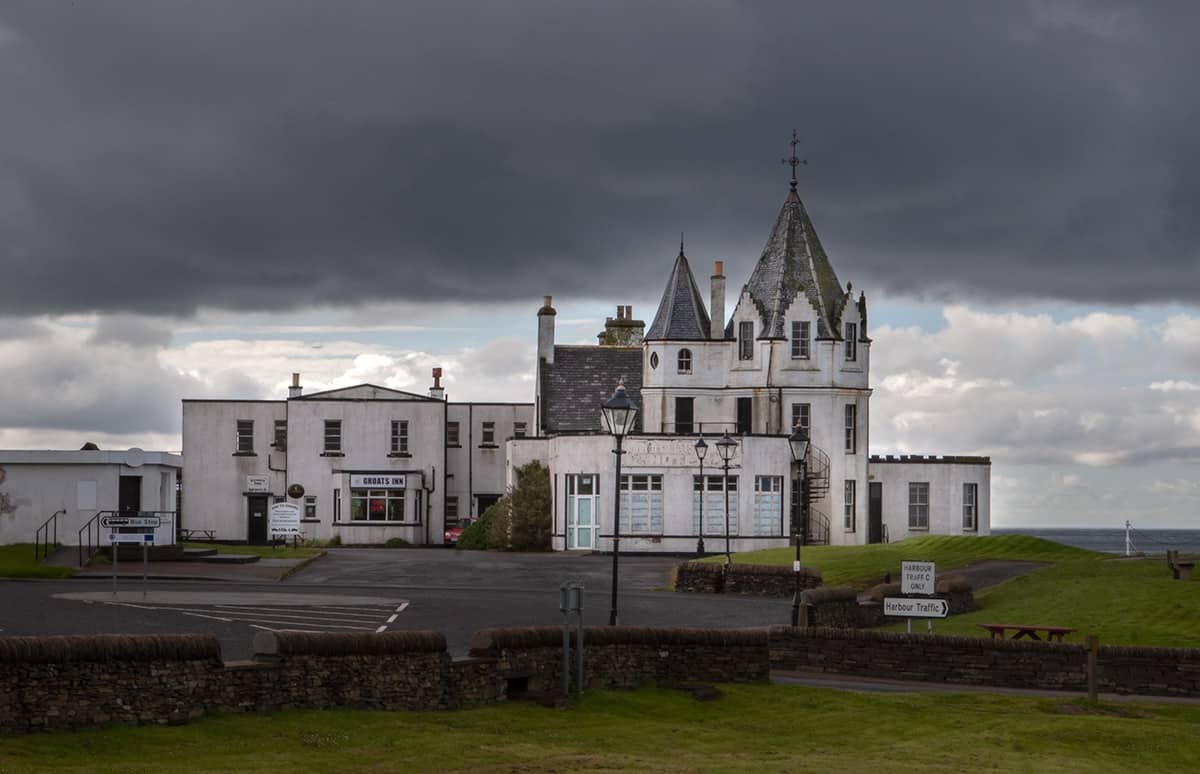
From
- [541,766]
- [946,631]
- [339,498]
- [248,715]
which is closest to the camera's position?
[541,766]

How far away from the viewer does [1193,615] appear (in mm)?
33188

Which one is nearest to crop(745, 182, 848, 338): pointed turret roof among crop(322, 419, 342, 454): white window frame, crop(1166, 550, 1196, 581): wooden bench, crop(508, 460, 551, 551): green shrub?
crop(508, 460, 551, 551): green shrub

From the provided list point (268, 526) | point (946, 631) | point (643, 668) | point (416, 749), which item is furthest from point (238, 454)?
point (416, 749)

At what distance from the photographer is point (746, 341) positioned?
232 ft

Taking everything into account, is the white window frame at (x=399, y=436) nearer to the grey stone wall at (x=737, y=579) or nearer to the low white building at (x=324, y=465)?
the low white building at (x=324, y=465)

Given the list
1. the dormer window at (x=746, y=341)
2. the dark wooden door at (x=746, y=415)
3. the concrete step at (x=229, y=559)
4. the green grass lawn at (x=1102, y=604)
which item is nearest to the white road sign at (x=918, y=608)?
the green grass lawn at (x=1102, y=604)

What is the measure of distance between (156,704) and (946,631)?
771 inches

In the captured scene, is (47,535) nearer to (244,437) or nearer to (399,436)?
(244,437)

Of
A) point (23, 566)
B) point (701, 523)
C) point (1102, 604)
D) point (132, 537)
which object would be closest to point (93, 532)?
point (23, 566)

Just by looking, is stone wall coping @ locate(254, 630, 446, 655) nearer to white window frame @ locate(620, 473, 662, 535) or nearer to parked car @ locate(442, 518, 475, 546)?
white window frame @ locate(620, 473, 662, 535)

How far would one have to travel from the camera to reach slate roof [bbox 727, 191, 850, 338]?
69.6m

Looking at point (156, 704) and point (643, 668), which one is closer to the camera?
point (156, 704)

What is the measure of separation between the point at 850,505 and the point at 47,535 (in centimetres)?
3403

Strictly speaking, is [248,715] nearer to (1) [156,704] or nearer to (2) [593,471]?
(1) [156,704]
